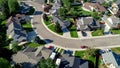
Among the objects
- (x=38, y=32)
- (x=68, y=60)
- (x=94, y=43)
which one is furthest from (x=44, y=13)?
(x=68, y=60)

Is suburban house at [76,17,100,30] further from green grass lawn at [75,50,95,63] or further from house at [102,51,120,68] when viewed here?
house at [102,51,120,68]

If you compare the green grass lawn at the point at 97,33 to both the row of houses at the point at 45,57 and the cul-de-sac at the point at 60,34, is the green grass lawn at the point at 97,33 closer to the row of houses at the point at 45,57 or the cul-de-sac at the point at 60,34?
the cul-de-sac at the point at 60,34

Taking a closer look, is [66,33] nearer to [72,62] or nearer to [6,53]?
[72,62]

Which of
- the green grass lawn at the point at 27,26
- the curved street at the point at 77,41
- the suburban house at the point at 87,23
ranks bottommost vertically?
the curved street at the point at 77,41

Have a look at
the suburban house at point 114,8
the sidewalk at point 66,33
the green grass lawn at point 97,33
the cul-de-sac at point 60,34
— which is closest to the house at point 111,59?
the cul-de-sac at point 60,34

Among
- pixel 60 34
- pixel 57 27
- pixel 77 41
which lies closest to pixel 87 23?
pixel 77 41

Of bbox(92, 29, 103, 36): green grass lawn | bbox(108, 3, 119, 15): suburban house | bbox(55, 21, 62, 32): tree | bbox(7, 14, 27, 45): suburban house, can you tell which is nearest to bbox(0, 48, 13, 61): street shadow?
bbox(7, 14, 27, 45): suburban house

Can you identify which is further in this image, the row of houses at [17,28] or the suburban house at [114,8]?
the suburban house at [114,8]
